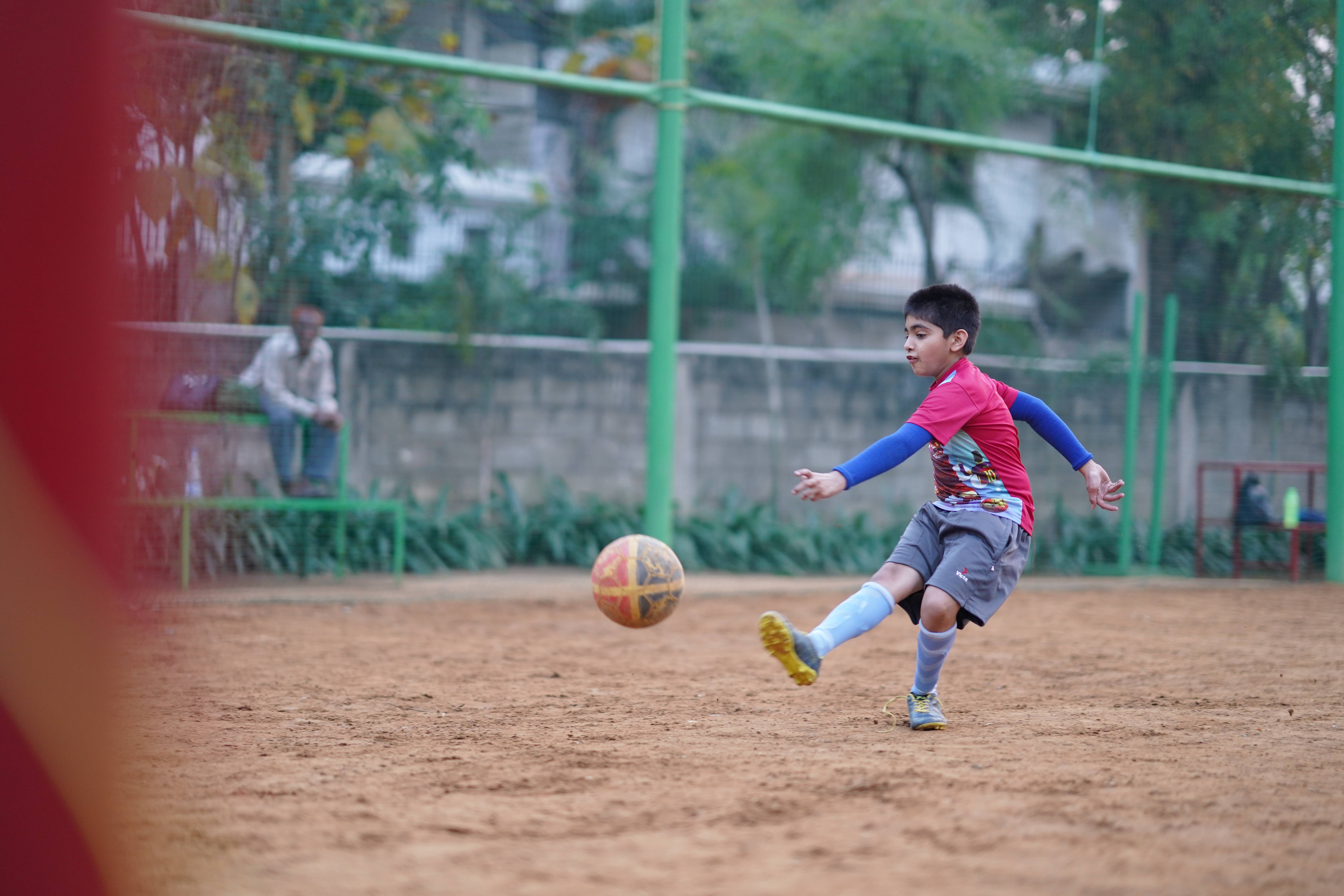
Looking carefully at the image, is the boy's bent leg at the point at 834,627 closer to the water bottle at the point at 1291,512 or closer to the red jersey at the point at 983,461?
the red jersey at the point at 983,461

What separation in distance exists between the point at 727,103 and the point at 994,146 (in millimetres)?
2273

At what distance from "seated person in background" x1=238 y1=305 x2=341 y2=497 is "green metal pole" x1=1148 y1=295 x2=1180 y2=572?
699cm

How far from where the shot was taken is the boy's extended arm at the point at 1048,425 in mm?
4559

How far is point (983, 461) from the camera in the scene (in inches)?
172

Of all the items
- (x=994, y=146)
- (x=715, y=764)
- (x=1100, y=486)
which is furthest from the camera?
(x=994, y=146)

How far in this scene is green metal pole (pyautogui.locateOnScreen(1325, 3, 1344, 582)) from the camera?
33.3 ft

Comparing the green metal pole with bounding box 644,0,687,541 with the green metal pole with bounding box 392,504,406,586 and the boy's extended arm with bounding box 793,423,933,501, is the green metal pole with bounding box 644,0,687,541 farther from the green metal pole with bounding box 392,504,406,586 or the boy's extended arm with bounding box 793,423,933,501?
the boy's extended arm with bounding box 793,423,933,501

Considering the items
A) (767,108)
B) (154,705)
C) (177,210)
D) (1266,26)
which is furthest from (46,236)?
(1266,26)

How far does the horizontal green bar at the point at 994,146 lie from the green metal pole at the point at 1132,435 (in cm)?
125

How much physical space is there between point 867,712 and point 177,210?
17.7 ft

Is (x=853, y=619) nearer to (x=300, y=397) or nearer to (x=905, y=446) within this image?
(x=905, y=446)

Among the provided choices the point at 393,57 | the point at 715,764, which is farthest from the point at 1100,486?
the point at 393,57

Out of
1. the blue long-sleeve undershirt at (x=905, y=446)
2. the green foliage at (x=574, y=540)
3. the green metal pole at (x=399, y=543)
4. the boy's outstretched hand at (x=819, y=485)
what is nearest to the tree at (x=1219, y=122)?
the green foliage at (x=574, y=540)

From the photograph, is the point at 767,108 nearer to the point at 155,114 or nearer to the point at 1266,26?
the point at 155,114
